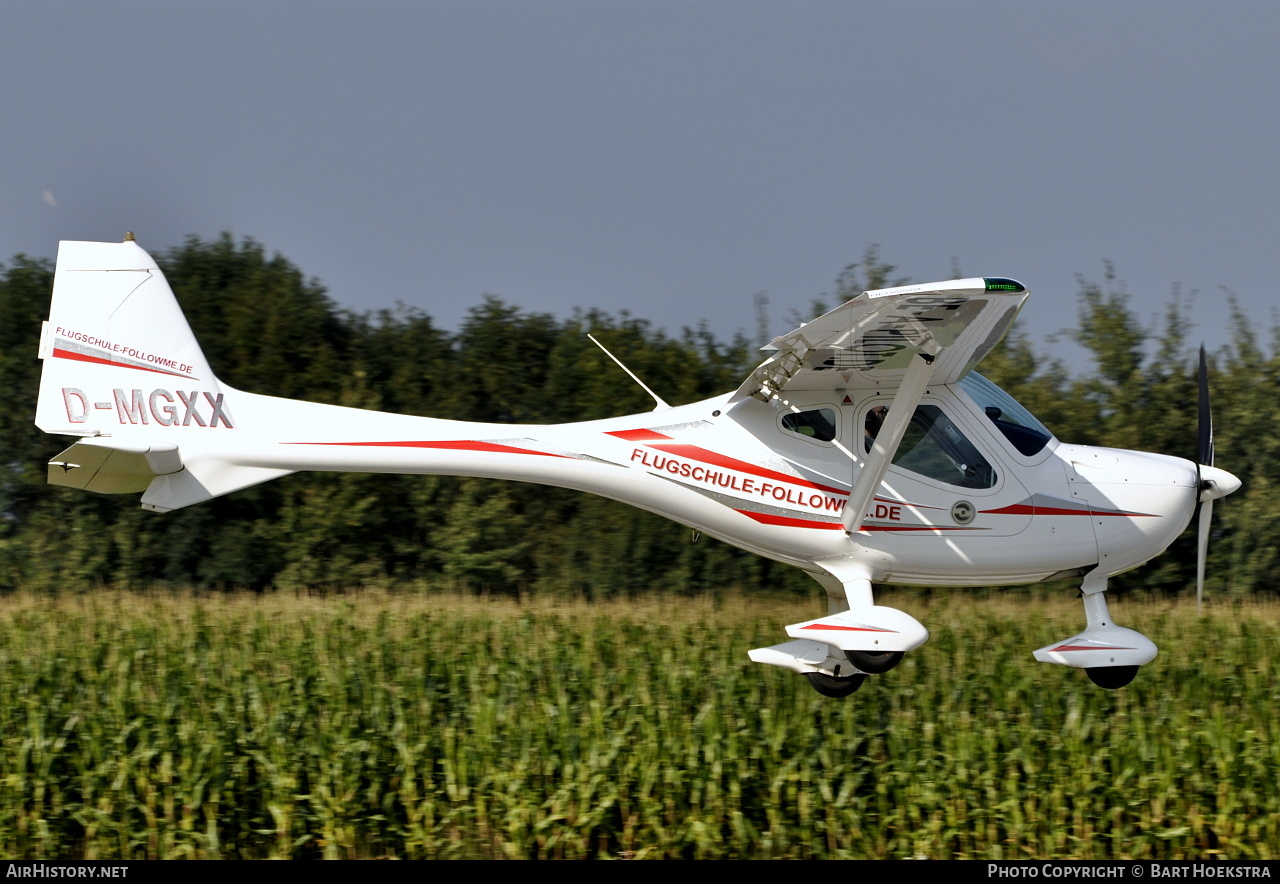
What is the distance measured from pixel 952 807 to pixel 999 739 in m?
0.68

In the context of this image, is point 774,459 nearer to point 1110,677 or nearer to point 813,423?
point 813,423

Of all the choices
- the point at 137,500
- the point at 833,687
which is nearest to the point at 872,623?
the point at 833,687

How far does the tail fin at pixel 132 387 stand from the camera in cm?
934

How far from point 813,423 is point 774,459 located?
17.1 inches

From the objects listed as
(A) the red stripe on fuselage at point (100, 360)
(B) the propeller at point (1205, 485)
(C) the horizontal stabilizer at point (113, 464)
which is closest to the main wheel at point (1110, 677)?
(B) the propeller at point (1205, 485)

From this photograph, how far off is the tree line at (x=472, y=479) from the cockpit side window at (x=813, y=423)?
6.87 m

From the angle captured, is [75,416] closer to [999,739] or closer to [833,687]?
[833,687]

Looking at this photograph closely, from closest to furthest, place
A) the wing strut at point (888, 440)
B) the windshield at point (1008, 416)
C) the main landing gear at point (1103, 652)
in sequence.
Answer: the wing strut at point (888, 440)
the main landing gear at point (1103, 652)
the windshield at point (1008, 416)

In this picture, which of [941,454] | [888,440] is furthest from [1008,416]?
[888,440]

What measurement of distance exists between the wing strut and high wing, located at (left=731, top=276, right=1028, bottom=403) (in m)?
0.15

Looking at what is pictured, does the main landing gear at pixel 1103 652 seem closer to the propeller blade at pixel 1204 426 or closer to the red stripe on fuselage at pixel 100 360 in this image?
the propeller blade at pixel 1204 426

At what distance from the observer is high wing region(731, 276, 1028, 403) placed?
772 cm

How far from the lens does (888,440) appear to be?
888 centimetres

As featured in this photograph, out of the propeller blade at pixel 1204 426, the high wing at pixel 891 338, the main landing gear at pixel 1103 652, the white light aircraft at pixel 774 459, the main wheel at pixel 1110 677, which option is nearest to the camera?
the high wing at pixel 891 338
